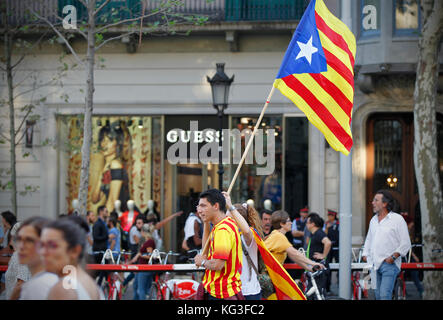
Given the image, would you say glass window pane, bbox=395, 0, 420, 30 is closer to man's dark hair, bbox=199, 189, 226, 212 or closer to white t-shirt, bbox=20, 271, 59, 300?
man's dark hair, bbox=199, 189, 226, 212

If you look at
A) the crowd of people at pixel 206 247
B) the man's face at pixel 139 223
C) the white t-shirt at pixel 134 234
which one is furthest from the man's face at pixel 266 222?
the white t-shirt at pixel 134 234

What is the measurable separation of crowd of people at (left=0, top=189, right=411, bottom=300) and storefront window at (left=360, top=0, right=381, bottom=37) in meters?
4.40

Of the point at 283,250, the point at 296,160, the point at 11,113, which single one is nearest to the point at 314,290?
the point at 283,250

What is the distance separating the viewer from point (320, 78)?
26.5 ft

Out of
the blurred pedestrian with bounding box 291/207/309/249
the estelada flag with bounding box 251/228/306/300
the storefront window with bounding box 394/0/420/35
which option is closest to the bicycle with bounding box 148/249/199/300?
the estelada flag with bounding box 251/228/306/300

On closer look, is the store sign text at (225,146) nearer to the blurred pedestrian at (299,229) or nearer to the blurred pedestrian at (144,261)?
the blurred pedestrian at (299,229)

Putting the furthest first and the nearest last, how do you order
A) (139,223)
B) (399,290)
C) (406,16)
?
(406,16), (139,223), (399,290)

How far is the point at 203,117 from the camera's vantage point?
17.8 m

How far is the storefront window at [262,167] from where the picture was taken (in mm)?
17594

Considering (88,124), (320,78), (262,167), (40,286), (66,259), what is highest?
(320,78)

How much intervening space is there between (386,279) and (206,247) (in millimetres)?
3544

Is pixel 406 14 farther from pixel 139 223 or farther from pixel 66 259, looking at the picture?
pixel 66 259

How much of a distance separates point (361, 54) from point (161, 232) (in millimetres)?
6393
